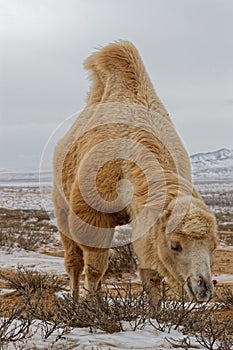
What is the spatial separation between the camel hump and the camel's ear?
2.71 meters

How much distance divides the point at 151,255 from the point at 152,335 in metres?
1.03

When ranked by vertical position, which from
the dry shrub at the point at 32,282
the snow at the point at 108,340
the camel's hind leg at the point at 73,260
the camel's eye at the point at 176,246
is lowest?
the dry shrub at the point at 32,282

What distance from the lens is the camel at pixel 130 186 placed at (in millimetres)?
4215

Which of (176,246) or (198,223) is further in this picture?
(176,246)

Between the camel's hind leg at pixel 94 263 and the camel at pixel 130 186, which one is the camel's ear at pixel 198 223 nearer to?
the camel at pixel 130 186

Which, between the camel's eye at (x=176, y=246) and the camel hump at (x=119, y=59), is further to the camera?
the camel hump at (x=119, y=59)

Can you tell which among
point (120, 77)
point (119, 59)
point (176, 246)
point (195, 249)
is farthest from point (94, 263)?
point (119, 59)

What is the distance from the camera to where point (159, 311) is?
4121 mm

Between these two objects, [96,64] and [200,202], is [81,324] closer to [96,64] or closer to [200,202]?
[200,202]

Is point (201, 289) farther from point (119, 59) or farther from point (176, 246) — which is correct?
point (119, 59)

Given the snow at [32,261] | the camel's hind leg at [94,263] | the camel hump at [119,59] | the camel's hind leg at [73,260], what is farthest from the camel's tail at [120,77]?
the snow at [32,261]

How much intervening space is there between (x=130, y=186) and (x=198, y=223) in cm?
118

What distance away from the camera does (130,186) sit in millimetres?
5121

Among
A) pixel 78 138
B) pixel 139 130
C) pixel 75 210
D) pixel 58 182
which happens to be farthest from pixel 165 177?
pixel 58 182
